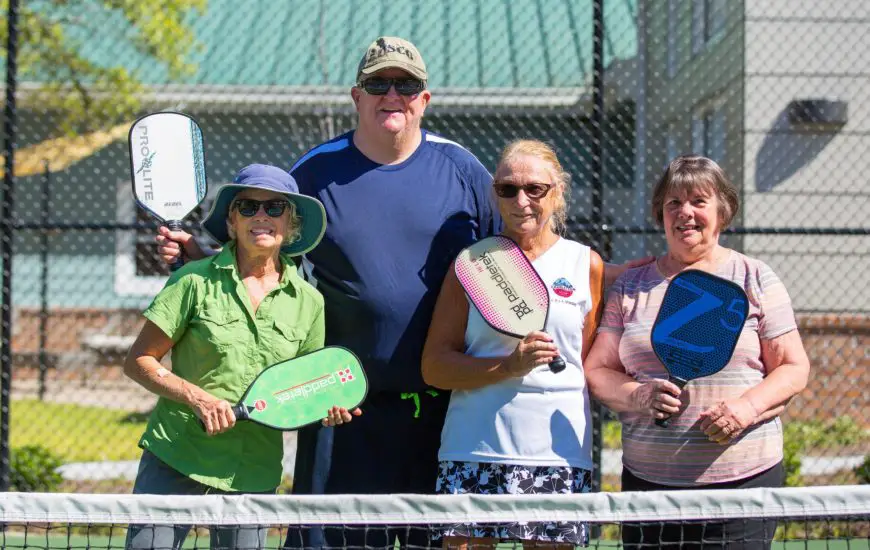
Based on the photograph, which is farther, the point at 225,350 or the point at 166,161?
the point at 166,161

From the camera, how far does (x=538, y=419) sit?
9.67ft

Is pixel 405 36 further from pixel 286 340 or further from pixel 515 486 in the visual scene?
pixel 515 486

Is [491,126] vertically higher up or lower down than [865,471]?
higher up

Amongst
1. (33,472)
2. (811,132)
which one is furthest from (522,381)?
(811,132)

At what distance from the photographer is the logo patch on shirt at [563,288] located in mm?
3000

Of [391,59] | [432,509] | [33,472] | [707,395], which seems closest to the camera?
[432,509]

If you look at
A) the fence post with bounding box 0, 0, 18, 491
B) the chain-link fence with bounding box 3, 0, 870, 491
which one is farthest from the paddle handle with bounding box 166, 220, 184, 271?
the chain-link fence with bounding box 3, 0, 870, 491

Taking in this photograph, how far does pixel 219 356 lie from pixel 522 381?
0.87m

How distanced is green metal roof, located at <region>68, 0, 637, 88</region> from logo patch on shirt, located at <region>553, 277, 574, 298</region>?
21.1 ft

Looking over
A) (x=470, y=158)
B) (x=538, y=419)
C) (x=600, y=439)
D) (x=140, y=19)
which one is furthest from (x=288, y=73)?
(x=538, y=419)

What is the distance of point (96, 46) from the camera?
10461 mm

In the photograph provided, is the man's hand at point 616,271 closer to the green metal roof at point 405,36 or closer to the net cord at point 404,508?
the net cord at point 404,508

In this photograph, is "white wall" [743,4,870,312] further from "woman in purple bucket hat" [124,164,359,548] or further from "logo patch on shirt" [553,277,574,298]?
"woman in purple bucket hat" [124,164,359,548]

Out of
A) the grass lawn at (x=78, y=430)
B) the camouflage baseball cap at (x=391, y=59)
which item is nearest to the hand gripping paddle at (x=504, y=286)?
the camouflage baseball cap at (x=391, y=59)
